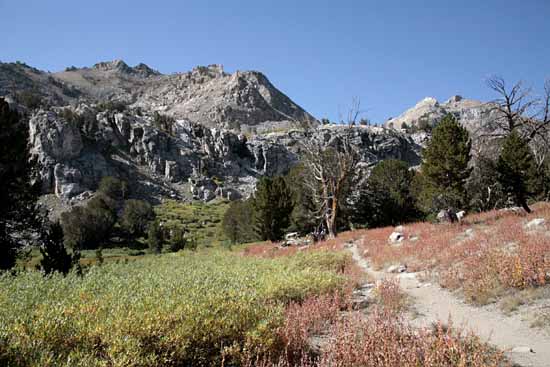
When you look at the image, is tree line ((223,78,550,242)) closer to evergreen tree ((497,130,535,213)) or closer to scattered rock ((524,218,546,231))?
evergreen tree ((497,130,535,213))

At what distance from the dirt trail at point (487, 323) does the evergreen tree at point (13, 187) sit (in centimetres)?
2222

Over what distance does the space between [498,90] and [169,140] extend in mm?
132056

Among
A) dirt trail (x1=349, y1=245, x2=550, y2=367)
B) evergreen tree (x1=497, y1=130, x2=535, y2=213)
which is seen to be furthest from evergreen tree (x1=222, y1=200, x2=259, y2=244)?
dirt trail (x1=349, y1=245, x2=550, y2=367)

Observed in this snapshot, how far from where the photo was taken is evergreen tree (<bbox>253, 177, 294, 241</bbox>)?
41656 millimetres

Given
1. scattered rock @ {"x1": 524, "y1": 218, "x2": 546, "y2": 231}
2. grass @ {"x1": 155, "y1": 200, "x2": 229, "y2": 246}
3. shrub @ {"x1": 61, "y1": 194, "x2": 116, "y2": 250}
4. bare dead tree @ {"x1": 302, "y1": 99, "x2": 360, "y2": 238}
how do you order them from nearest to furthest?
scattered rock @ {"x1": 524, "y1": 218, "x2": 546, "y2": 231}
bare dead tree @ {"x1": 302, "y1": 99, "x2": 360, "y2": 238}
shrub @ {"x1": 61, "y1": 194, "x2": 116, "y2": 250}
grass @ {"x1": 155, "y1": 200, "x2": 229, "y2": 246}

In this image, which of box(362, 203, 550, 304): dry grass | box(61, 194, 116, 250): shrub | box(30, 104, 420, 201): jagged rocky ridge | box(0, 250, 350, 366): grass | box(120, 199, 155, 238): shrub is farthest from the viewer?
box(30, 104, 420, 201): jagged rocky ridge

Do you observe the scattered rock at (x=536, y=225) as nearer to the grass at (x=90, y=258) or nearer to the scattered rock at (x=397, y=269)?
the scattered rock at (x=397, y=269)

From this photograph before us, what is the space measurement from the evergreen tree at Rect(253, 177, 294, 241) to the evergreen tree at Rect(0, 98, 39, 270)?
2461cm

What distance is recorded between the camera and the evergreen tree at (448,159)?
31750 mm

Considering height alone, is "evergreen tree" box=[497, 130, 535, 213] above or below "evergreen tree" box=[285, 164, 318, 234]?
above

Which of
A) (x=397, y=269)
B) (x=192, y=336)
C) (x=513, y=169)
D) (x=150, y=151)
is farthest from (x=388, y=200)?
(x=150, y=151)

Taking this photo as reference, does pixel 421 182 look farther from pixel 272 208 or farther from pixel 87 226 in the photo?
pixel 87 226

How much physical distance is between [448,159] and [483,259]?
24.3 m

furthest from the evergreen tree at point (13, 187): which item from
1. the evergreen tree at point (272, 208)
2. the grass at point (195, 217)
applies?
the grass at point (195, 217)
